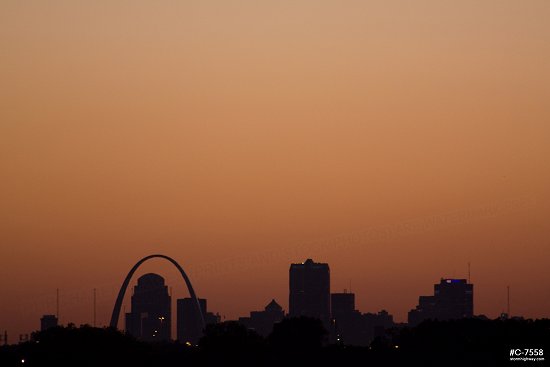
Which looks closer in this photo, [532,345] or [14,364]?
[532,345]

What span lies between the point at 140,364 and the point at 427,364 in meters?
36.5

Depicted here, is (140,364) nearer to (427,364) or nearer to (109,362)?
(109,362)

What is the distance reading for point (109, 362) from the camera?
197000 mm

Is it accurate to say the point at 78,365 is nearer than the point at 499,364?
No

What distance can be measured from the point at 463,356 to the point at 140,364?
4122 centimetres

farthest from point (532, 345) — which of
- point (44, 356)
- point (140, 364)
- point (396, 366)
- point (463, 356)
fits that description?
point (44, 356)

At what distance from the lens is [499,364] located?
17338cm

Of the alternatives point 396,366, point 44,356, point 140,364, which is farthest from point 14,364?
point 396,366

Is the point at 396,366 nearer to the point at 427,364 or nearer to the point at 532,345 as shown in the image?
the point at 427,364

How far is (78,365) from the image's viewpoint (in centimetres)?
19362

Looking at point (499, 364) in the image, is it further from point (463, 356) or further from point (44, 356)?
point (44, 356)

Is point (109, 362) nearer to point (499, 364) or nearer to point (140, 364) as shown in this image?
point (140, 364)

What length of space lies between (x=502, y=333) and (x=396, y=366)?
14.3 m

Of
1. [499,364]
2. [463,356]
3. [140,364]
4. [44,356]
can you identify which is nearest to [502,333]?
[463,356]
